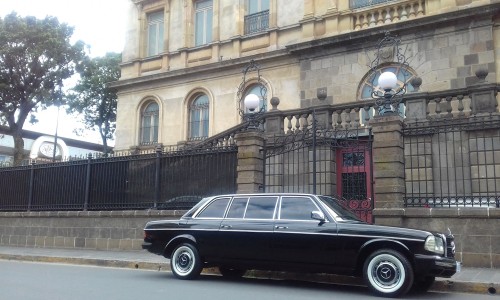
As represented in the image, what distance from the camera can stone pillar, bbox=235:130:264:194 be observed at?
511 inches

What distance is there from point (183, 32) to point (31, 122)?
46.2ft

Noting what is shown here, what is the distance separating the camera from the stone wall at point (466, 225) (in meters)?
9.95

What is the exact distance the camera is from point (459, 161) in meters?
13.8

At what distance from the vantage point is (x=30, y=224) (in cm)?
1705

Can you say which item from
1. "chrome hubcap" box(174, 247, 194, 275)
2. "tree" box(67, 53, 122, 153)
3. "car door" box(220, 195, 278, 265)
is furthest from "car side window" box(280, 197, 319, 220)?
"tree" box(67, 53, 122, 153)

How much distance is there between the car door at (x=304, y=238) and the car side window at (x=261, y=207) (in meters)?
0.20

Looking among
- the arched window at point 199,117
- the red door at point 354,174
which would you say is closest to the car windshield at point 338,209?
the red door at point 354,174

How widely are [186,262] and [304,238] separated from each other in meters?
2.41

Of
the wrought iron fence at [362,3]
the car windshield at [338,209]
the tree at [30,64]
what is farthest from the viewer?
the tree at [30,64]

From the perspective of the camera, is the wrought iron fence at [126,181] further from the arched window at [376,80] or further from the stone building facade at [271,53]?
the arched window at [376,80]

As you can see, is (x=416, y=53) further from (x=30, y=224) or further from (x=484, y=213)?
(x=30, y=224)

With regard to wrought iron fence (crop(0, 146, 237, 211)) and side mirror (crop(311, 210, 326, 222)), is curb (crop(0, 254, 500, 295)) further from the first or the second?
wrought iron fence (crop(0, 146, 237, 211))

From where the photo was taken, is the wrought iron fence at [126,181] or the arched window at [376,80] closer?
the wrought iron fence at [126,181]

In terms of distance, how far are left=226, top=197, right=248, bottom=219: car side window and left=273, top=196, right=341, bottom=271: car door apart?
753 millimetres
